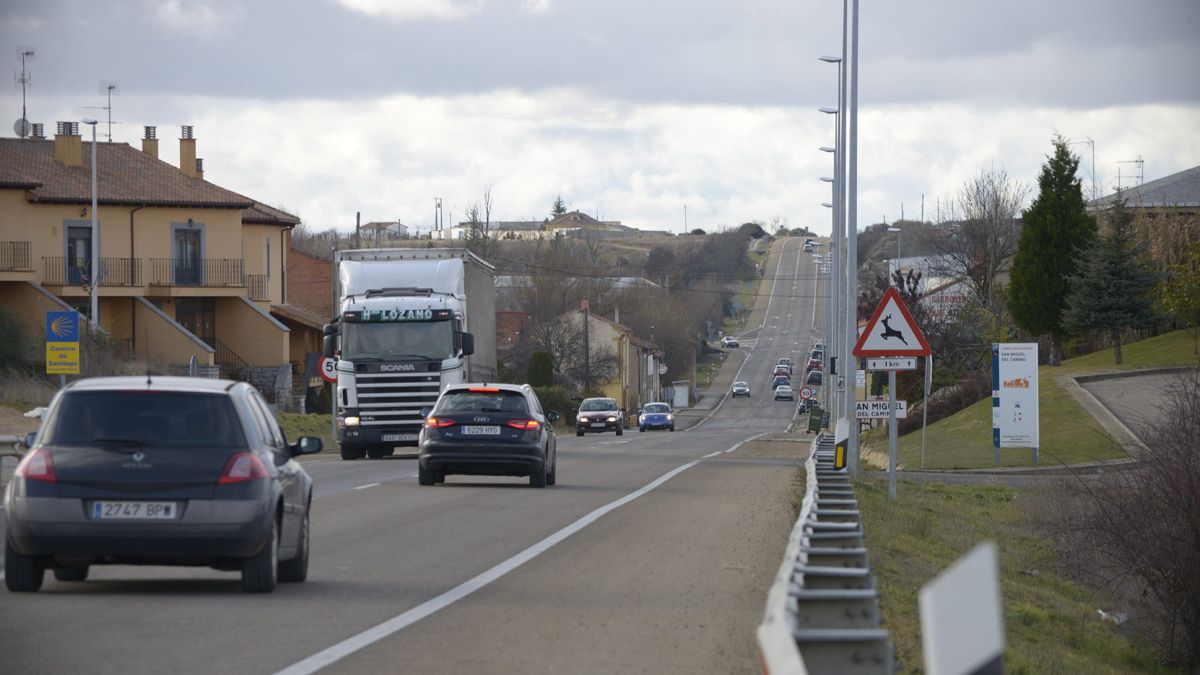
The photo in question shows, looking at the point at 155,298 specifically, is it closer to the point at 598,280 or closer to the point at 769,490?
the point at 769,490

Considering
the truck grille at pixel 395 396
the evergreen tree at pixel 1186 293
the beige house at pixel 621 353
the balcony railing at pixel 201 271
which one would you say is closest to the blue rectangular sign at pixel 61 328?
the truck grille at pixel 395 396

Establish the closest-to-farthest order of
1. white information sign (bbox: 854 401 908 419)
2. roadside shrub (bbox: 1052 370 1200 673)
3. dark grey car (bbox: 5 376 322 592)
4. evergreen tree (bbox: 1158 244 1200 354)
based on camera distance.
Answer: dark grey car (bbox: 5 376 322 592), roadside shrub (bbox: 1052 370 1200 673), white information sign (bbox: 854 401 908 419), evergreen tree (bbox: 1158 244 1200 354)

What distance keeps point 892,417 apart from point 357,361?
14.2 m

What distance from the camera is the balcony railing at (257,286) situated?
67.2 m

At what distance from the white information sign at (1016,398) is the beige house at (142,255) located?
34276mm

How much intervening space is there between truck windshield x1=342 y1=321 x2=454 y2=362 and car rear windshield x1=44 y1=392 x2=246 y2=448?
21.2m

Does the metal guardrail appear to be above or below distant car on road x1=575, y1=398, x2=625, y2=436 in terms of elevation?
above

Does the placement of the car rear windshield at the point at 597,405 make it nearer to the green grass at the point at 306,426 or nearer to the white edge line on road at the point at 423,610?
the green grass at the point at 306,426

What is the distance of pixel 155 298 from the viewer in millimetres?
63625

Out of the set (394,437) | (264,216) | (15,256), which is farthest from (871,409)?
(264,216)

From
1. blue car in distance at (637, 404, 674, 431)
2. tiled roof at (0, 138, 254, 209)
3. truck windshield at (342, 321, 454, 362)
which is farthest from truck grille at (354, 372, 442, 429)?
blue car in distance at (637, 404, 674, 431)

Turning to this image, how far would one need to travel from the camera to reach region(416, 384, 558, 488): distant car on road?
2284 centimetres

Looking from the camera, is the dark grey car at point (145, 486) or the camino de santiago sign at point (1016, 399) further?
the camino de santiago sign at point (1016, 399)

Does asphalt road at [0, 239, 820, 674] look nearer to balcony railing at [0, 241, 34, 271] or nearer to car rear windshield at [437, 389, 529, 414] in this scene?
car rear windshield at [437, 389, 529, 414]
